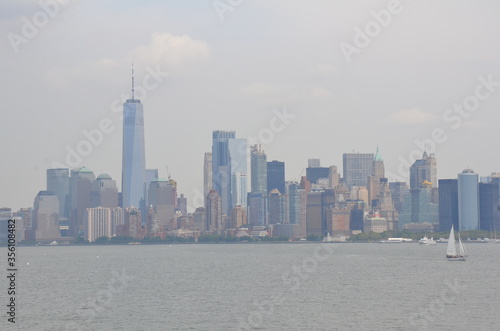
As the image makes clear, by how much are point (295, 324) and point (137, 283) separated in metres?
50.6

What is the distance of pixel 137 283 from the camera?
417 feet

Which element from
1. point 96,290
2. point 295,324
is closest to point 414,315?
point 295,324

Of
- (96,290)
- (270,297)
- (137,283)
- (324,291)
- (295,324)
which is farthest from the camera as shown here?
(137,283)

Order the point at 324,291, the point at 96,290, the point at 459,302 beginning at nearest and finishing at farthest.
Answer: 1. the point at 459,302
2. the point at 324,291
3. the point at 96,290

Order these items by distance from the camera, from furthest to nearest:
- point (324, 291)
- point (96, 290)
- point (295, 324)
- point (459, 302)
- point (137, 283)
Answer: point (137, 283), point (96, 290), point (324, 291), point (459, 302), point (295, 324)

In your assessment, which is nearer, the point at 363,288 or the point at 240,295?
the point at 240,295

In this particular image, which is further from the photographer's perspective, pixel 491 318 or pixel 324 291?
pixel 324 291

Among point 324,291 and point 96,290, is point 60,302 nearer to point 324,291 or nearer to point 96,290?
point 96,290

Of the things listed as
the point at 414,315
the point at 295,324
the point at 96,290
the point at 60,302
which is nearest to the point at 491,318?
the point at 414,315

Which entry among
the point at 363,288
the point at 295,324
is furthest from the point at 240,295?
the point at 295,324

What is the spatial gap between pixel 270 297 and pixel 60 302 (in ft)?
78.5

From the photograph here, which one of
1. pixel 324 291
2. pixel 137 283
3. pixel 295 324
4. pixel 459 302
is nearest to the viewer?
pixel 295 324

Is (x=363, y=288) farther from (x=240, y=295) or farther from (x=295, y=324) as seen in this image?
(x=295, y=324)

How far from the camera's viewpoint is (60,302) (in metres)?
100
